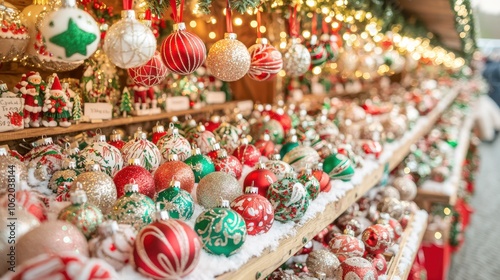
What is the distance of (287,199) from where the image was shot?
1733 millimetres

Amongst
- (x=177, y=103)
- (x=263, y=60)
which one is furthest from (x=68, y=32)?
(x=177, y=103)

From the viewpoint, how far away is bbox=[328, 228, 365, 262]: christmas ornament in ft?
7.49

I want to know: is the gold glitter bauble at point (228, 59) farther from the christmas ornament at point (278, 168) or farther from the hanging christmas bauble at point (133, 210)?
the hanging christmas bauble at point (133, 210)

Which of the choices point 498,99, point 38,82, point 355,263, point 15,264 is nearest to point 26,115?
point 38,82

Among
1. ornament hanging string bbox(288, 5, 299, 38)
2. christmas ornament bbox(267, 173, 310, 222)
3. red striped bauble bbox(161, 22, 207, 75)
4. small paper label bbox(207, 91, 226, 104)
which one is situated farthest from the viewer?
small paper label bbox(207, 91, 226, 104)

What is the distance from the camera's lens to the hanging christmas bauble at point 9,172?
149cm

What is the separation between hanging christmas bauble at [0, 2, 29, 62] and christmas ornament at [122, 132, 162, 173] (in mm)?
545

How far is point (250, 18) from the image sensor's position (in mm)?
3266

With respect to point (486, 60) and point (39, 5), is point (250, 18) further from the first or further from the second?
point (486, 60)

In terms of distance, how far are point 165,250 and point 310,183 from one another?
36.5 inches

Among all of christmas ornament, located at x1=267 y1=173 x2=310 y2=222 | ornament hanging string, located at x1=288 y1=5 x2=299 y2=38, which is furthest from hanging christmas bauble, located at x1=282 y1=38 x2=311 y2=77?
christmas ornament, located at x1=267 y1=173 x2=310 y2=222

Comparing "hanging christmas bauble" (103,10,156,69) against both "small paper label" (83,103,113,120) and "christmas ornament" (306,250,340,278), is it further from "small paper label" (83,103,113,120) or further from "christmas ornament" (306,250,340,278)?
"christmas ornament" (306,250,340,278)

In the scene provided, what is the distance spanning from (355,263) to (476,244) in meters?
3.86

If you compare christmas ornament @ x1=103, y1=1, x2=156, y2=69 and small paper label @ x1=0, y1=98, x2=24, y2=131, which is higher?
christmas ornament @ x1=103, y1=1, x2=156, y2=69
